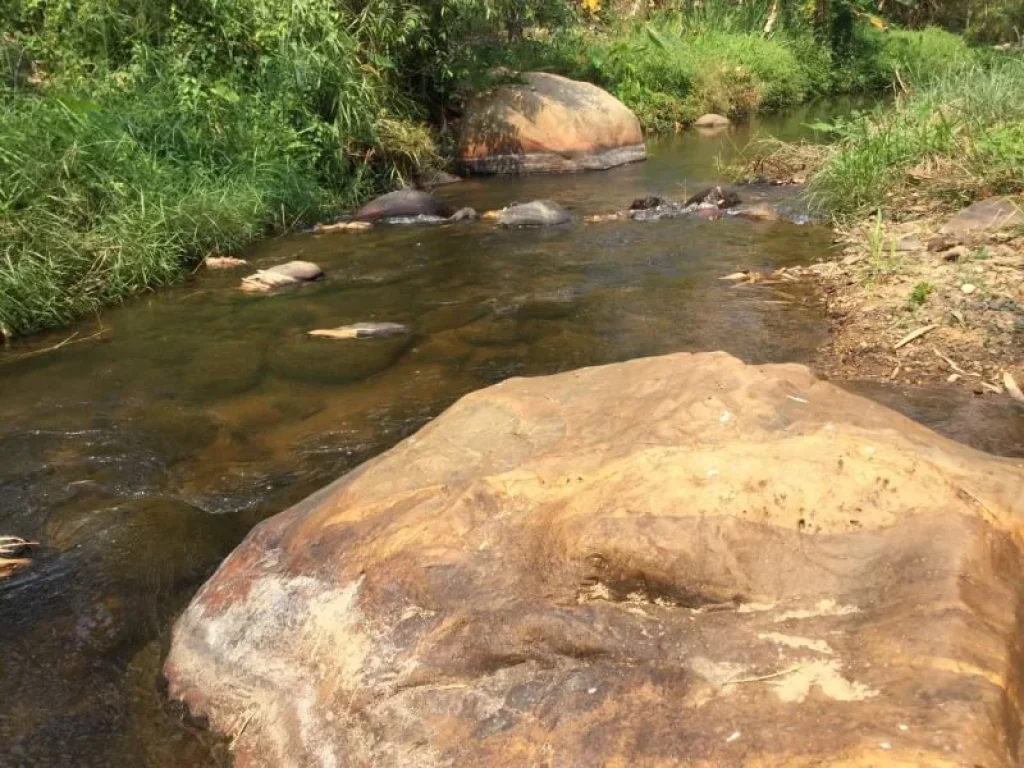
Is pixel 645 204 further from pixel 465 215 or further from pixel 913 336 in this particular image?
pixel 913 336

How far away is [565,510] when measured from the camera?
Answer: 2404 mm

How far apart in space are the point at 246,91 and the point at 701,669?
30.2 feet

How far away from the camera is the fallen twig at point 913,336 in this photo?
484 cm

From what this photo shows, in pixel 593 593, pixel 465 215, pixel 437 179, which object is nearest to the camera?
pixel 593 593

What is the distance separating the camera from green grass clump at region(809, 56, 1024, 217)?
268 inches

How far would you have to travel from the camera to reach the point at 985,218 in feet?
20.0

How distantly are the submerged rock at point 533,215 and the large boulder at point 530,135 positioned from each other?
10.9 ft

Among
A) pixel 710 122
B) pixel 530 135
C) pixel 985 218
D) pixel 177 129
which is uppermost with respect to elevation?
pixel 177 129

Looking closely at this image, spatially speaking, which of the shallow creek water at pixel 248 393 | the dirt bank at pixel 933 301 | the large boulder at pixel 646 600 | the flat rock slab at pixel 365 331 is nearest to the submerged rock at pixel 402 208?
the shallow creek water at pixel 248 393

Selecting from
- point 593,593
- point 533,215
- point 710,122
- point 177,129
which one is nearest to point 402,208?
point 533,215

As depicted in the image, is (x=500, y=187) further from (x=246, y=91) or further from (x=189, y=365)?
(x=189, y=365)

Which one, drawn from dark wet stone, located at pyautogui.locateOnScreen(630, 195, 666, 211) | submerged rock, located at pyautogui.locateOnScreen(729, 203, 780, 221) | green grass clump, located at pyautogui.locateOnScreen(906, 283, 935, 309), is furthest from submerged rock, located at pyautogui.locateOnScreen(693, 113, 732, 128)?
green grass clump, located at pyautogui.locateOnScreen(906, 283, 935, 309)

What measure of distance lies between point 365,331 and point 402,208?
388 centimetres

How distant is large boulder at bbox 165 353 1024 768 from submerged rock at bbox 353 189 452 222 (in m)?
6.83
